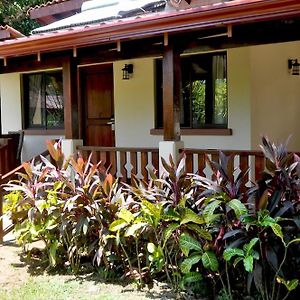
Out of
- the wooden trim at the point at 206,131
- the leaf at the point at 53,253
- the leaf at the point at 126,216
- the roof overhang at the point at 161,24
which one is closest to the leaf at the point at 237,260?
the leaf at the point at 126,216

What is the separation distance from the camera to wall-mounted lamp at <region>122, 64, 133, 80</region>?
8.81m

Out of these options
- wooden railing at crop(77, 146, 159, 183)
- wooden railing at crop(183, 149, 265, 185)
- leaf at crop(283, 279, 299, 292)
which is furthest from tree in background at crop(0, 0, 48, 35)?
leaf at crop(283, 279, 299, 292)

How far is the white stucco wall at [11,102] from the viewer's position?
10.8 metres

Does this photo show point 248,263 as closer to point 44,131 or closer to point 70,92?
point 70,92

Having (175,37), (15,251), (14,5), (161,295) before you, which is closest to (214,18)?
(175,37)

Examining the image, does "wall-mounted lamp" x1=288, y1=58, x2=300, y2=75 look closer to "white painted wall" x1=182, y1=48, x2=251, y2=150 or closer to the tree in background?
"white painted wall" x1=182, y1=48, x2=251, y2=150

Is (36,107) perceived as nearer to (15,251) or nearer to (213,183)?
(15,251)

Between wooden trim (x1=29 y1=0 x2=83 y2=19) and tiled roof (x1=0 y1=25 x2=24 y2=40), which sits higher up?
wooden trim (x1=29 y1=0 x2=83 y2=19)

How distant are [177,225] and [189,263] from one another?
0.38 m

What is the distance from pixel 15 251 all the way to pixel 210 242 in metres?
2.93

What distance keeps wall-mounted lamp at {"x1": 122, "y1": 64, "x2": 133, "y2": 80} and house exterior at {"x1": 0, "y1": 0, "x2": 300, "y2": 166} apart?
0.02 metres

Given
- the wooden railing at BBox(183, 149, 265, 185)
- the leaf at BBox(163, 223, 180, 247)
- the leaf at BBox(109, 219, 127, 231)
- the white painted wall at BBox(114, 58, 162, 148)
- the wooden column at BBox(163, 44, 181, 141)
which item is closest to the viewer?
the leaf at BBox(163, 223, 180, 247)

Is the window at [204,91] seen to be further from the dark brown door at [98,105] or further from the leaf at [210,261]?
the leaf at [210,261]

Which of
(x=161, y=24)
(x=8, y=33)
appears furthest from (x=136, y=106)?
(x=8, y=33)
